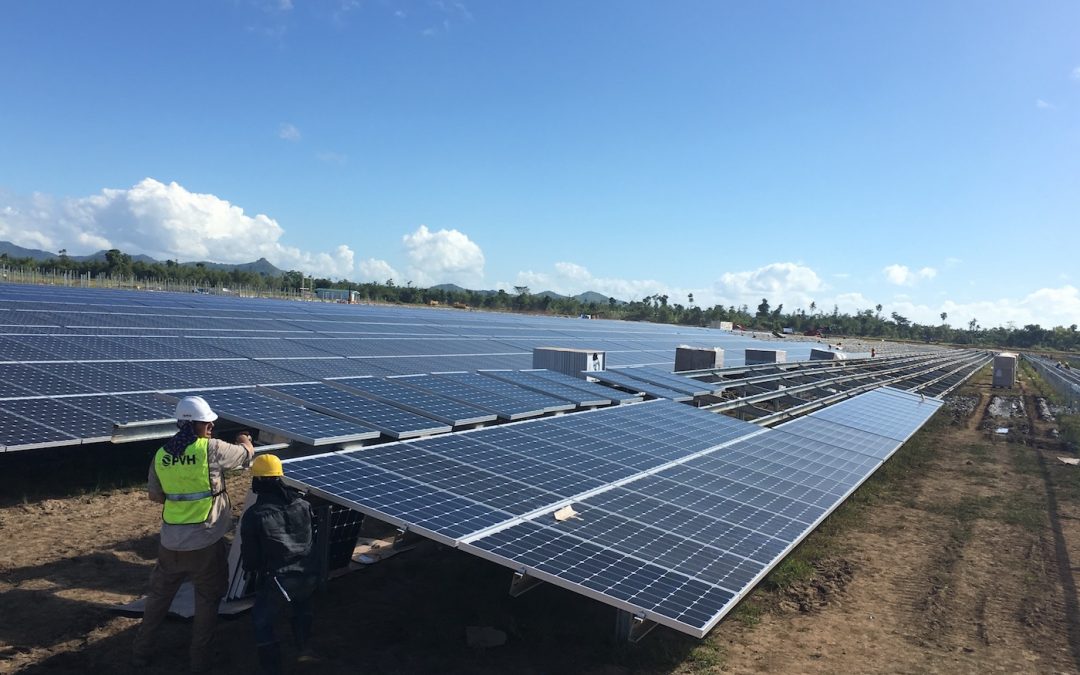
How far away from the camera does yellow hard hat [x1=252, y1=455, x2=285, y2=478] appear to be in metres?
7.18

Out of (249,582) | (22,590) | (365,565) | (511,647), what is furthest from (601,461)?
(22,590)

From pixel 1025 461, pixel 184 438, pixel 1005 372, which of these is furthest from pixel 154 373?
pixel 1005 372

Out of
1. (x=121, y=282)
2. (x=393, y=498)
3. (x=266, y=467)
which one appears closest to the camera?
(x=266, y=467)

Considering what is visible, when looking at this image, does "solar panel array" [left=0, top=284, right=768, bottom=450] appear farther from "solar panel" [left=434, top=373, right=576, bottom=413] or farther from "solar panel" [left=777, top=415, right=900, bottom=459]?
"solar panel" [left=777, top=415, right=900, bottom=459]

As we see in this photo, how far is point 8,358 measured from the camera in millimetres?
15492

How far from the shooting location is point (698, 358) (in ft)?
98.3

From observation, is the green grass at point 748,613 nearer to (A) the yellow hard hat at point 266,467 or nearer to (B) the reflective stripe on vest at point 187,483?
(A) the yellow hard hat at point 266,467

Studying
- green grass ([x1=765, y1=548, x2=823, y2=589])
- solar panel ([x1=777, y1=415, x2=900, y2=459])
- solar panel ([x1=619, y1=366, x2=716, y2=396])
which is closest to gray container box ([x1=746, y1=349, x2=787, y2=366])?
solar panel ([x1=619, y1=366, x2=716, y2=396])

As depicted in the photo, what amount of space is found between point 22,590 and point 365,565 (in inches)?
180

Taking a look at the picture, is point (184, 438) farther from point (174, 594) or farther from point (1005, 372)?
point (1005, 372)

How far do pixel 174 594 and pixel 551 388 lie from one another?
11.0m

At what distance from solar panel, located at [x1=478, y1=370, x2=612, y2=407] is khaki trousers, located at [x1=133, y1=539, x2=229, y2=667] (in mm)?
A: 9483

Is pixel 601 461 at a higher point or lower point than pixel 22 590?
higher

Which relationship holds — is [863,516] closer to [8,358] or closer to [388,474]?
[388,474]
